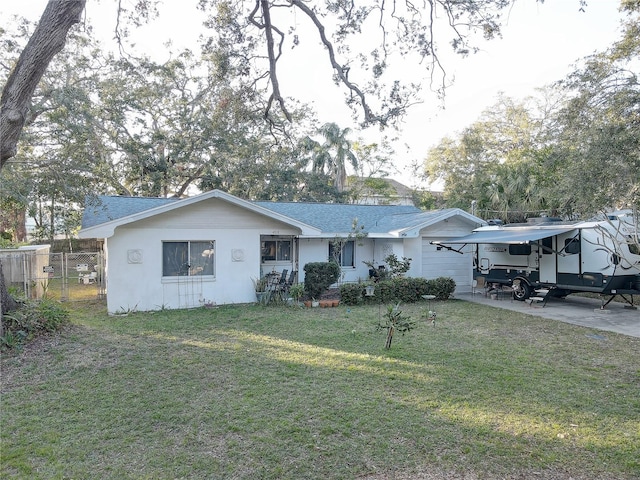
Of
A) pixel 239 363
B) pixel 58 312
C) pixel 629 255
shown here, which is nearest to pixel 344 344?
pixel 239 363

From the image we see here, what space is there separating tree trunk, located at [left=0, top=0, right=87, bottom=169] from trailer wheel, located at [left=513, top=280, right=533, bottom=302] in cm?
1345

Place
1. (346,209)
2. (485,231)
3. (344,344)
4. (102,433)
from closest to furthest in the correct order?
1. (102,433)
2. (344,344)
3. (485,231)
4. (346,209)

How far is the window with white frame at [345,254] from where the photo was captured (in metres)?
16.1

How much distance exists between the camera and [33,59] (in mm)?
6629

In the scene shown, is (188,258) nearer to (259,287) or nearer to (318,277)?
(259,287)

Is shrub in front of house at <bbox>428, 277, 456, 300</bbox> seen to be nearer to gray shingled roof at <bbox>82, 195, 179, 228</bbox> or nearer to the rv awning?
the rv awning

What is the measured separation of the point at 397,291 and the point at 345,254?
13.0 ft

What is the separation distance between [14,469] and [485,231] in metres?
14.8

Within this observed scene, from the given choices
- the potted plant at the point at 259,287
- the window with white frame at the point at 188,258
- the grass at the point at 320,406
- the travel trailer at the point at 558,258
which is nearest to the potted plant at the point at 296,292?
the potted plant at the point at 259,287

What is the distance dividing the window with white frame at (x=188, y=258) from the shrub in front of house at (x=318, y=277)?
2.86 meters

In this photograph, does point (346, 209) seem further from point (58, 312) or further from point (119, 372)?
point (119, 372)

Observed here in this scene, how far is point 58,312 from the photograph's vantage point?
8.57 metres

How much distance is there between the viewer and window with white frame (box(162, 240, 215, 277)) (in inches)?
465

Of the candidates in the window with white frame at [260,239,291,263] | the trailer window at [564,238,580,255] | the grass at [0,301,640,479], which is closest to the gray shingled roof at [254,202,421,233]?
the window with white frame at [260,239,291,263]
